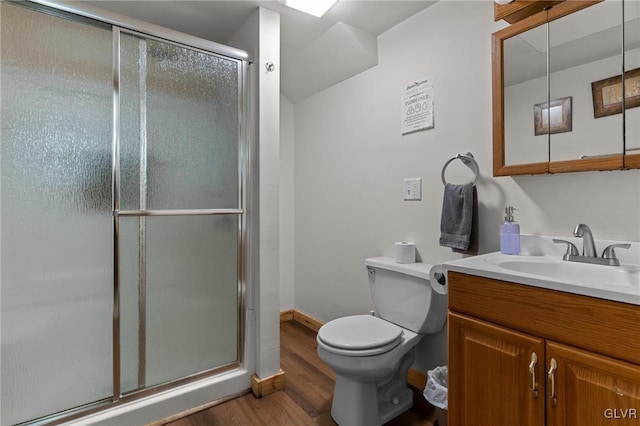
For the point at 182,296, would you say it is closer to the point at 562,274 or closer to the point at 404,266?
the point at 404,266

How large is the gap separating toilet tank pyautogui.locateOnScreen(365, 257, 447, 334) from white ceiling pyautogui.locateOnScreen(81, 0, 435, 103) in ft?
4.52

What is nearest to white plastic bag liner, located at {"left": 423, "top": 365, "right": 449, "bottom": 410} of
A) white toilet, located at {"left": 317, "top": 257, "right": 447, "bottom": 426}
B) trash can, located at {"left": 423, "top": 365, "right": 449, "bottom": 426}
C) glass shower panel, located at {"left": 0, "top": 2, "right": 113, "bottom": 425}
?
trash can, located at {"left": 423, "top": 365, "right": 449, "bottom": 426}

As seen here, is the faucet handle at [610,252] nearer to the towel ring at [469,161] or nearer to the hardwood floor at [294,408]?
the towel ring at [469,161]

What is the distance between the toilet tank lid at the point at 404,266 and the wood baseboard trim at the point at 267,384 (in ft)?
2.81

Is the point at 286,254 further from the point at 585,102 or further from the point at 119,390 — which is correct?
the point at 585,102

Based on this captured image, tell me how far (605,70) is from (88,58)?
2.17m

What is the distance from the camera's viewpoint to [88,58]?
144cm

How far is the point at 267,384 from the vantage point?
1.80 m

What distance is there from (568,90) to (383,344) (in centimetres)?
133

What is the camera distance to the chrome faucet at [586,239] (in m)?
1.18

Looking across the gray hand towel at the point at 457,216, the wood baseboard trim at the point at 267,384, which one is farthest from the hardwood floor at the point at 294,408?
the gray hand towel at the point at 457,216

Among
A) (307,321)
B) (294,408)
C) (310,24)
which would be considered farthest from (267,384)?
(310,24)

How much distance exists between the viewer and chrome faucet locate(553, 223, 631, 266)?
114cm

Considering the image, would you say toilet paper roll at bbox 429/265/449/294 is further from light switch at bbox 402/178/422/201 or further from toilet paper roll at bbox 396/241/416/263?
light switch at bbox 402/178/422/201
